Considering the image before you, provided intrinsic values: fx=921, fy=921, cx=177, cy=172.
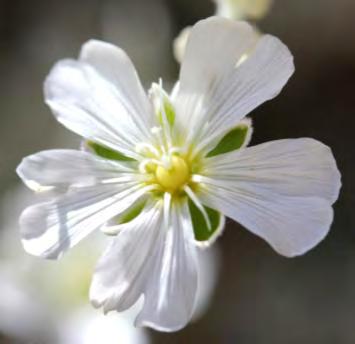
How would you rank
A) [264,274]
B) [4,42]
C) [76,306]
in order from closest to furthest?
1. [76,306]
2. [264,274]
3. [4,42]

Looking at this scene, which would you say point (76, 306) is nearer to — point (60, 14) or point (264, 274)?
point (264, 274)

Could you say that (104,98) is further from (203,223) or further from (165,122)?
(203,223)

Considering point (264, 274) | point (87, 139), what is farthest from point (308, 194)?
point (264, 274)

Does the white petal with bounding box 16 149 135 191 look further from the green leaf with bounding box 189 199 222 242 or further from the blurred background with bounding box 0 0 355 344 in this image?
the blurred background with bounding box 0 0 355 344

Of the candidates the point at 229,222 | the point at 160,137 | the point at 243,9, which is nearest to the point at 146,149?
the point at 160,137

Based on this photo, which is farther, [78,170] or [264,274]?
[264,274]

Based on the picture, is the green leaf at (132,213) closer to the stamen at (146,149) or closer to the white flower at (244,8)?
the stamen at (146,149)

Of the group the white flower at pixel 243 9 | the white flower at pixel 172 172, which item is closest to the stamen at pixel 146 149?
the white flower at pixel 172 172
